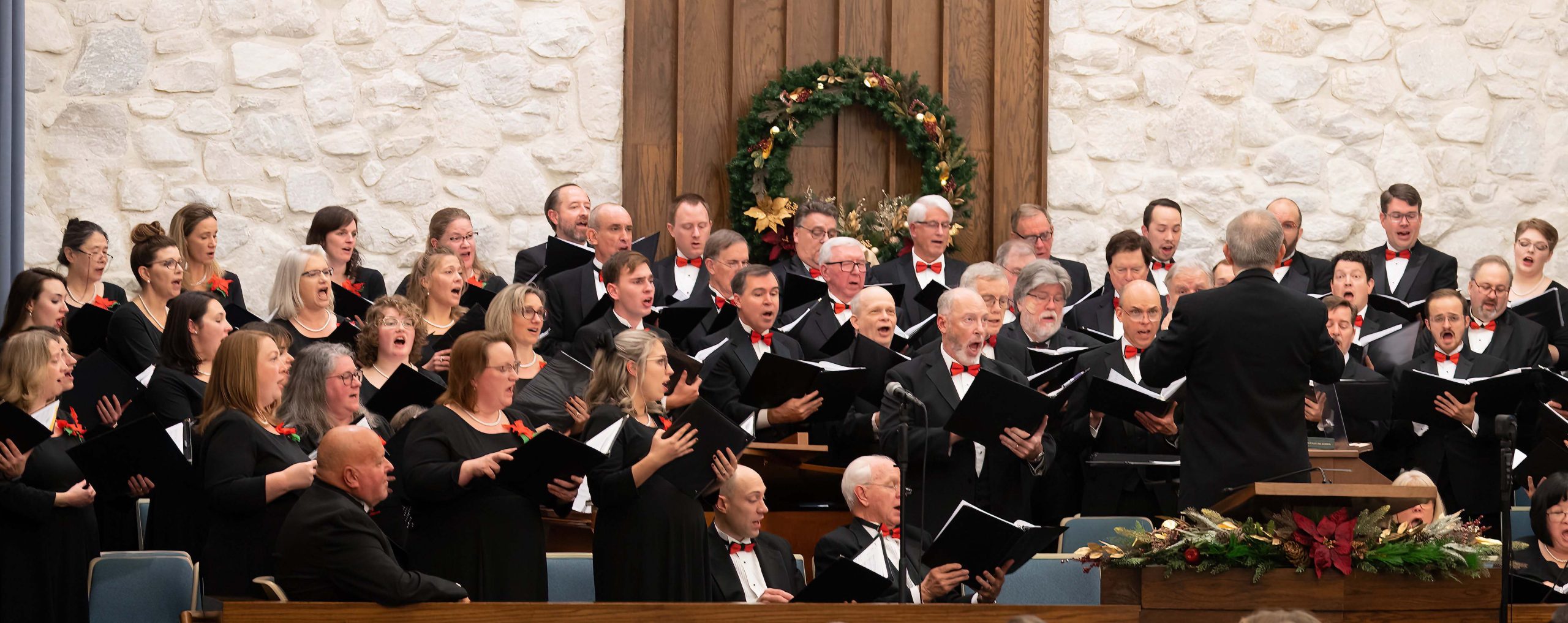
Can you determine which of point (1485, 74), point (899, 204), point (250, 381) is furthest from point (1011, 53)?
point (250, 381)

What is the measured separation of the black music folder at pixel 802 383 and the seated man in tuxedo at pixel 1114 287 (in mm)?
1762

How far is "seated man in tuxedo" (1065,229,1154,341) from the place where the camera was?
717 cm

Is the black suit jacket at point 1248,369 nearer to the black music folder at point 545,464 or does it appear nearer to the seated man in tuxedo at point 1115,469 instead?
the seated man in tuxedo at point 1115,469

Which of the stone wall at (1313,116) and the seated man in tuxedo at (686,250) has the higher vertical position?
the stone wall at (1313,116)

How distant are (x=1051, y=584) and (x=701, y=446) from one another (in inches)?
47.9

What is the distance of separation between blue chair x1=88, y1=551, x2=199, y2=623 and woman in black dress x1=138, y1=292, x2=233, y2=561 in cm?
50

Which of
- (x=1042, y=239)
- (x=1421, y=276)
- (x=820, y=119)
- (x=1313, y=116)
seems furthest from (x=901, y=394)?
(x=1313, y=116)

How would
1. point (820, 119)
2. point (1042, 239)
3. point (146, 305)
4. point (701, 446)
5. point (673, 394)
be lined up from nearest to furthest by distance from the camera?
point (701, 446) < point (673, 394) < point (146, 305) < point (1042, 239) < point (820, 119)

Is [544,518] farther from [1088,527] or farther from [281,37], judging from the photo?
[281,37]

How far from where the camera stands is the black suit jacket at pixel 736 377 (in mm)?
5914

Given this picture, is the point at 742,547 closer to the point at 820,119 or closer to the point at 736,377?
the point at 736,377

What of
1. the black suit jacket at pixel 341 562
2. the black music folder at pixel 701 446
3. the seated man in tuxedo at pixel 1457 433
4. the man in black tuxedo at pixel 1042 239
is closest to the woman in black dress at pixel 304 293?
the black music folder at pixel 701 446

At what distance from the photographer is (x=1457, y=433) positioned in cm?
660

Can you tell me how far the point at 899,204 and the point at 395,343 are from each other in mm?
3772
